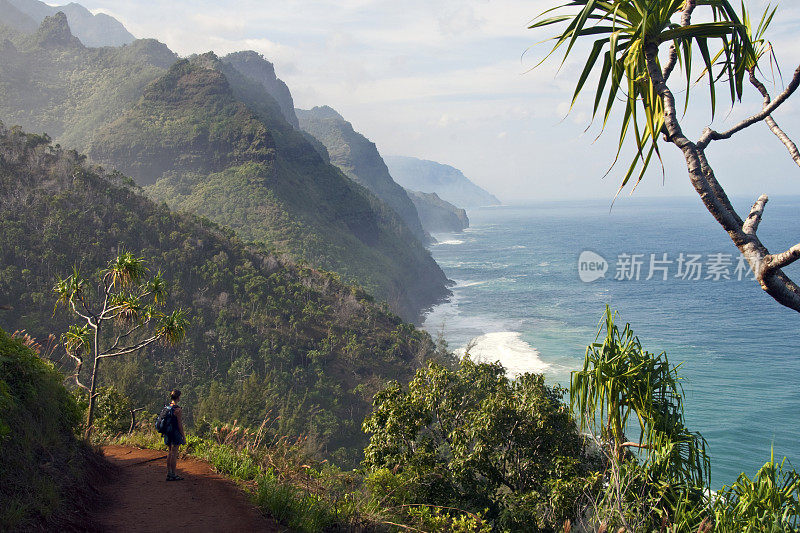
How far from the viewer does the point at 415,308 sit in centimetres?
6400

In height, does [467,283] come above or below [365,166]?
below

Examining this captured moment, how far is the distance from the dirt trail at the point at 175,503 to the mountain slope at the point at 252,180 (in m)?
45.0

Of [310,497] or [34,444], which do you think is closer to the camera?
[34,444]

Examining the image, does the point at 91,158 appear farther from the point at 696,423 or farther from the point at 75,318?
the point at 696,423

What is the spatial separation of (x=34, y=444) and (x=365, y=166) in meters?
125

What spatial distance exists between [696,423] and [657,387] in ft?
102

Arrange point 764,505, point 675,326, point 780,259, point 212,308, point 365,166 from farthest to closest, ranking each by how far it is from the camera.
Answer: point 365,166 → point 675,326 → point 212,308 → point 764,505 → point 780,259

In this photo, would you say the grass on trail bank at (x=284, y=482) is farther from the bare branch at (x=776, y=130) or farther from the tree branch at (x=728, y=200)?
the bare branch at (x=776, y=130)

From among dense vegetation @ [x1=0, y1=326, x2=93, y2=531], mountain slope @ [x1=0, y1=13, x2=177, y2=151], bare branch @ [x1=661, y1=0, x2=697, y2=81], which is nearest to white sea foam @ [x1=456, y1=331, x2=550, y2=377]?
dense vegetation @ [x1=0, y1=326, x2=93, y2=531]

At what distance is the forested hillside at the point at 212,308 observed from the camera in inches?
1013

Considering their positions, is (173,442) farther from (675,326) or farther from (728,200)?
(675,326)

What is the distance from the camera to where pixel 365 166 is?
420 ft

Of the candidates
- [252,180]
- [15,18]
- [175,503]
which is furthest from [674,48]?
[15,18]

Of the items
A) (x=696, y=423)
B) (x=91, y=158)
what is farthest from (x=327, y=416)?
(x=91, y=158)
